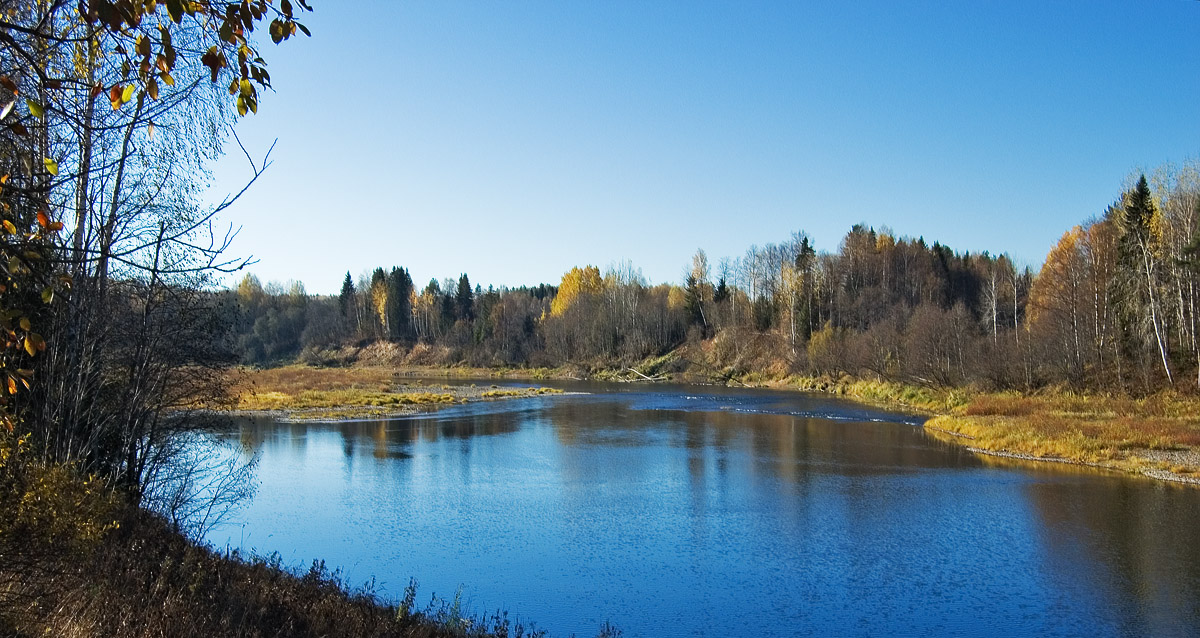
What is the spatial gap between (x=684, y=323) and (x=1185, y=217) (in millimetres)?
59225

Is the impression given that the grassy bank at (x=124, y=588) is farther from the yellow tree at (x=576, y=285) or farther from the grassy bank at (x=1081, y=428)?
the yellow tree at (x=576, y=285)

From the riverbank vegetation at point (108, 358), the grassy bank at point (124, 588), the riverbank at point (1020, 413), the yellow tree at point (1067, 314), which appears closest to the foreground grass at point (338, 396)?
the riverbank at point (1020, 413)

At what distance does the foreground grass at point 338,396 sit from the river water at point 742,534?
10956mm

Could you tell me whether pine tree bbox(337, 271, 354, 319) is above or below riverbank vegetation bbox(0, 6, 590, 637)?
above

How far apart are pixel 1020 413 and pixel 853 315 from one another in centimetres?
4357

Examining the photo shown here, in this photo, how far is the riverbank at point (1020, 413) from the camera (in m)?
25.6

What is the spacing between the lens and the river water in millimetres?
12508

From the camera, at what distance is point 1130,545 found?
16016 mm

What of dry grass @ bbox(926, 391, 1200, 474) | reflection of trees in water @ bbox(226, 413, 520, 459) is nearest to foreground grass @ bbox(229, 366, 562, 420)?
reflection of trees in water @ bbox(226, 413, 520, 459)

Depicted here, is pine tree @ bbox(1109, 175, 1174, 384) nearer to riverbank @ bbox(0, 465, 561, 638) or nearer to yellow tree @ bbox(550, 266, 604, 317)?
riverbank @ bbox(0, 465, 561, 638)

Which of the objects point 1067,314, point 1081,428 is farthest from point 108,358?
point 1067,314

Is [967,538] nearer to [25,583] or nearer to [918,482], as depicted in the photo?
[918,482]

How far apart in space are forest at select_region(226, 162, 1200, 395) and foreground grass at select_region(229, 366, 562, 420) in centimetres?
1237

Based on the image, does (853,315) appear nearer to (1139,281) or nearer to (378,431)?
(1139,281)
